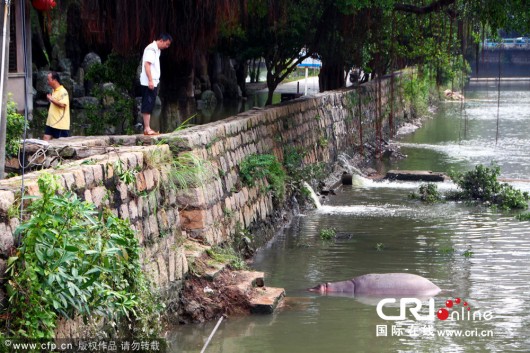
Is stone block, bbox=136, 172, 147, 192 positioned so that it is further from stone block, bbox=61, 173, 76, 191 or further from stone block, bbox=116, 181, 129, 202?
stone block, bbox=61, 173, 76, 191

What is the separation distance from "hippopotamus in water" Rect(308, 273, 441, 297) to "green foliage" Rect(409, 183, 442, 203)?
6893mm

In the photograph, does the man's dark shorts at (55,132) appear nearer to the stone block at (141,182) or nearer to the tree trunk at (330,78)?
the stone block at (141,182)

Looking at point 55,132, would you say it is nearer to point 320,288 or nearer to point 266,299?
point 320,288

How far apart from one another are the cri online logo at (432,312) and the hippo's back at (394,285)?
0.20m

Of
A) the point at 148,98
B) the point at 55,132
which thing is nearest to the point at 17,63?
the point at 55,132

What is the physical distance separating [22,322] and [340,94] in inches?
724

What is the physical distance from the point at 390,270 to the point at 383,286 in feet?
4.85

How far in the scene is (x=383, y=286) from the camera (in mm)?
10797

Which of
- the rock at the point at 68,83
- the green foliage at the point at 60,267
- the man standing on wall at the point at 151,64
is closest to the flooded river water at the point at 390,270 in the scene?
the green foliage at the point at 60,267

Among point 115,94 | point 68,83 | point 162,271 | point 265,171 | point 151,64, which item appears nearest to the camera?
point 162,271

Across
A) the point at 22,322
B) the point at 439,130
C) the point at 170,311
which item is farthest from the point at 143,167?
the point at 439,130

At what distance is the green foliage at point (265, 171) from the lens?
1393 cm

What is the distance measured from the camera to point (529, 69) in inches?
3169

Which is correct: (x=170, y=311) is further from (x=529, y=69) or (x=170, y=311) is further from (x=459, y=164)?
(x=529, y=69)
